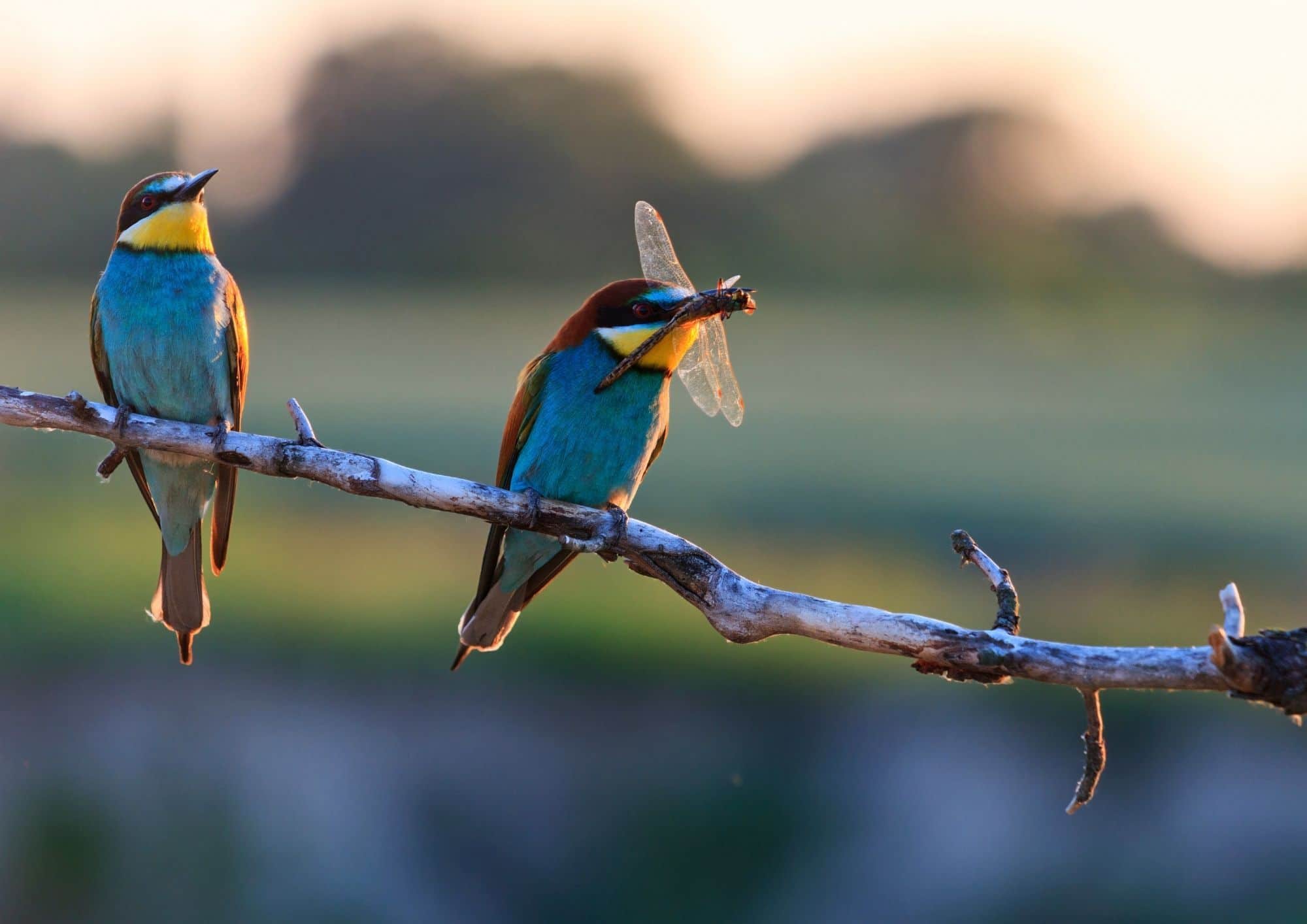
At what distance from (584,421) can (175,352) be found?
937 mm

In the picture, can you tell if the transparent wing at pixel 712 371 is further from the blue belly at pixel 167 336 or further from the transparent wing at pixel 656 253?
the blue belly at pixel 167 336

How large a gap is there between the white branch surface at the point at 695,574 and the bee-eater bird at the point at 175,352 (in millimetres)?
444

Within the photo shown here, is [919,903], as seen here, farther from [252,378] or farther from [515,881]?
[252,378]

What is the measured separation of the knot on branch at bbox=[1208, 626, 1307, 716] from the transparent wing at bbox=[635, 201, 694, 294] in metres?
1.46

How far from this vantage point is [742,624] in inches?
90.6

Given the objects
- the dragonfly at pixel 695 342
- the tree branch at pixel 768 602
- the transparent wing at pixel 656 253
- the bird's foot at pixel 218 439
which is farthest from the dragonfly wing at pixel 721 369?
the bird's foot at pixel 218 439

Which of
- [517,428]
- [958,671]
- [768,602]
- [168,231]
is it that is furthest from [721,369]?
[168,231]

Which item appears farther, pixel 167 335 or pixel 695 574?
pixel 167 335

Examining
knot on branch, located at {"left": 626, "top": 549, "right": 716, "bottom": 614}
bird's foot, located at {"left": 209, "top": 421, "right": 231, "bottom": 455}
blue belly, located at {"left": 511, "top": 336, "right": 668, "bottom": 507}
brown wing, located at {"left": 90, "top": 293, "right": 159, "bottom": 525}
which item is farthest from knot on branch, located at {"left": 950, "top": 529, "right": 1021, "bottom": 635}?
brown wing, located at {"left": 90, "top": 293, "right": 159, "bottom": 525}

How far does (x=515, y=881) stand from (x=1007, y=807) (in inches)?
110

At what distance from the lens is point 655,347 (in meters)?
2.84

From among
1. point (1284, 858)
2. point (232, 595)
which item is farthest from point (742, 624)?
point (232, 595)

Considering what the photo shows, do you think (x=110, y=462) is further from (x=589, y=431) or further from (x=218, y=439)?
(x=589, y=431)

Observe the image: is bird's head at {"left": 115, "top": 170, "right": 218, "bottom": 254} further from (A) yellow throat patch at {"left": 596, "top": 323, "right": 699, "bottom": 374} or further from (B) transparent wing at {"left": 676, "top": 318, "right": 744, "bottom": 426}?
(B) transparent wing at {"left": 676, "top": 318, "right": 744, "bottom": 426}
